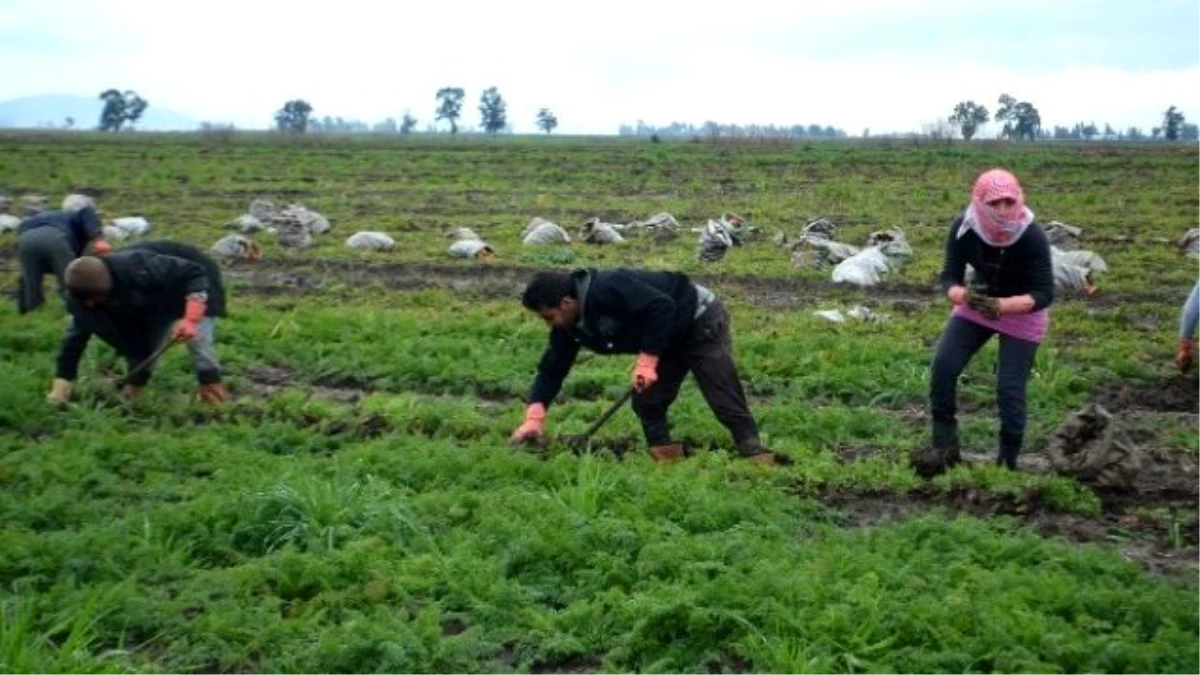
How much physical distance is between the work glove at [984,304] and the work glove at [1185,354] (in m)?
3.58

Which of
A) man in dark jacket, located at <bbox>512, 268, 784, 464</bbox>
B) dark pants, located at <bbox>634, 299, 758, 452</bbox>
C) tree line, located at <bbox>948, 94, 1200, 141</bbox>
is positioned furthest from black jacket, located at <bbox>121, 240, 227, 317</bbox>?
tree line, located at <bbox>948, 94, 1200, 141</bbox>

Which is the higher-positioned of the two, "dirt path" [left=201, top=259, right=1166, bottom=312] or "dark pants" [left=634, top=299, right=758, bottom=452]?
"dark pants" [left=634, top=299, right=758, bottom=452]

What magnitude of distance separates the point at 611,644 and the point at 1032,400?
5.09 m

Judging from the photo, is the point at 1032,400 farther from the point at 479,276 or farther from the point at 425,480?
the point at 479,276

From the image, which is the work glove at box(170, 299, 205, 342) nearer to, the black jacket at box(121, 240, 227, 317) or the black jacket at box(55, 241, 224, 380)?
the black jacket at box(55, 241, 224, 380)

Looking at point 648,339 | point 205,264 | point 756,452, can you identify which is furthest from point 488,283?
point 648,339

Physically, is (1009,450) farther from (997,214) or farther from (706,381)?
(706,381)

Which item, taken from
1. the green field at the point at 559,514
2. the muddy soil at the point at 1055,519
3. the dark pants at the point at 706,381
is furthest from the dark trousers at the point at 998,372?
the dark pants at the point at 706,381

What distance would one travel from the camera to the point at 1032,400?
8.35 m

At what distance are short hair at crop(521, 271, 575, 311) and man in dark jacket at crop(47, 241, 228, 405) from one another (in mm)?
2804

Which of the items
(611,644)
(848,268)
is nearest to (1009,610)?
(611,644)

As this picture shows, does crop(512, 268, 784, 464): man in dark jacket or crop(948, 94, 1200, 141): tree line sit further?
crop(948, 94, 1200, 141): tree line

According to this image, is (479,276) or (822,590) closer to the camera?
(822,590)

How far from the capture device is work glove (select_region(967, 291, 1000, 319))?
622 centimetres
